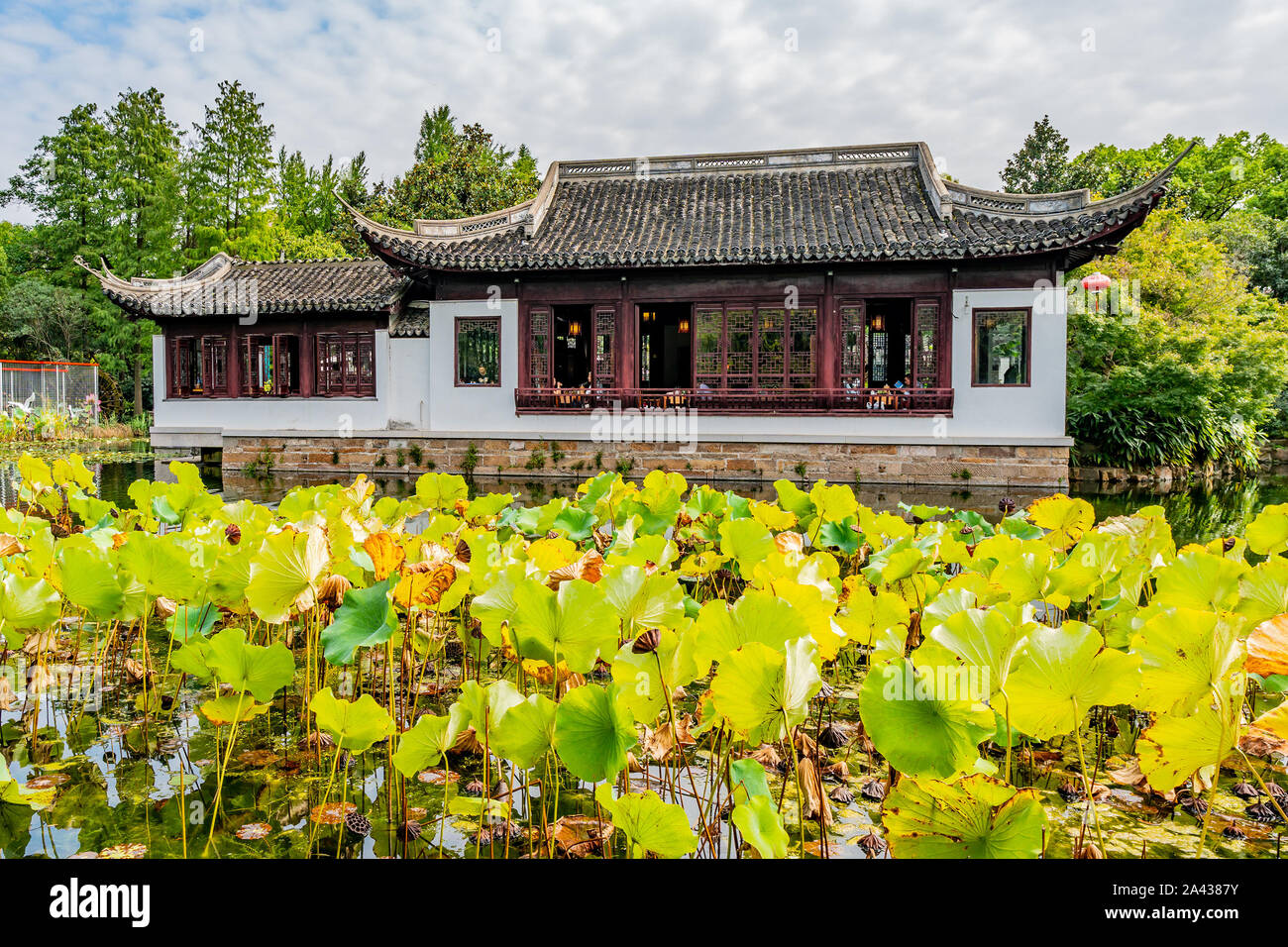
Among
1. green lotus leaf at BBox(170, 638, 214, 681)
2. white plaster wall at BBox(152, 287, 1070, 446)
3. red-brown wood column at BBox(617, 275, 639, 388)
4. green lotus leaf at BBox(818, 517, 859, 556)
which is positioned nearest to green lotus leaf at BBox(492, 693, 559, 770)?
green lotus leaf at BBox(170, 638, 214, 681)

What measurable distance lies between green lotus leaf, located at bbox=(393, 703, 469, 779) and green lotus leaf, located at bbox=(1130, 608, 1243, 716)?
1008 millimetres

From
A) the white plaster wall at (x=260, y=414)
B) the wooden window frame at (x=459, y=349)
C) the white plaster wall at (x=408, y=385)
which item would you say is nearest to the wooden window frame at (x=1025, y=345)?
the wooden window frame at (x=459, y=349)

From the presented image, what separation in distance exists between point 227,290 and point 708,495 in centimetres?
1306

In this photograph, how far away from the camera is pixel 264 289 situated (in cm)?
1379

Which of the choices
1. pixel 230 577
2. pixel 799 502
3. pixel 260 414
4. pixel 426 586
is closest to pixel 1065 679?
pixel 426 586

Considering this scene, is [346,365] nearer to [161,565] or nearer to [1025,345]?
[1025,345]

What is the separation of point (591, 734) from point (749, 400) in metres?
10.6

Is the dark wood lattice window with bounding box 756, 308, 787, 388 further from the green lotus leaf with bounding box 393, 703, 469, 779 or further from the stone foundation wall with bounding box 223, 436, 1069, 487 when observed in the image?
the green lotus leaf with bounding box 393, 703, 469, 779

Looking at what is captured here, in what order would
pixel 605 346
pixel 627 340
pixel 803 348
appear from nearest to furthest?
pixel 803 348 → pixel 627 340 → pixel 605 346

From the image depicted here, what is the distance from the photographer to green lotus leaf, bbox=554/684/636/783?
3.97 ft

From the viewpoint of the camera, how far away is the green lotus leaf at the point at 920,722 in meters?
1.16

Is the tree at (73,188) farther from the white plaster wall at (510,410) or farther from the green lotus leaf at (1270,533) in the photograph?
the green lotus leaf at (1270,533)

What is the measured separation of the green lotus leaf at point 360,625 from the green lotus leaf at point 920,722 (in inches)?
36.7
